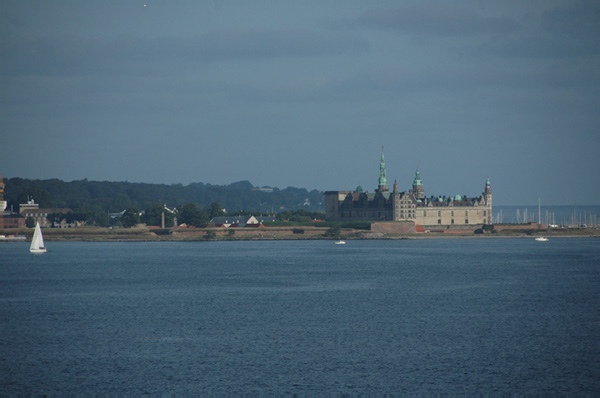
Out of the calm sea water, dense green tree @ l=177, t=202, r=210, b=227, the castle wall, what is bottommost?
the calm sea water

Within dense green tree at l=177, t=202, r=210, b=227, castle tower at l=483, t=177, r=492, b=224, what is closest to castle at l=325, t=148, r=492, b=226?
castle tower at l=483, t=177, r=492, b=224

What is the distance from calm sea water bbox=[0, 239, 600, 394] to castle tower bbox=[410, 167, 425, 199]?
111649mm

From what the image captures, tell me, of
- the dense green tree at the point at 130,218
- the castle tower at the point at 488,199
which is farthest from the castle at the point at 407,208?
the dense green tree at the point at 130,218

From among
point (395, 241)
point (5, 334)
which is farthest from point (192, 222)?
point (5, 334)

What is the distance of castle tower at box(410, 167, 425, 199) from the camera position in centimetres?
18512

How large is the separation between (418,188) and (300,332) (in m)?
150

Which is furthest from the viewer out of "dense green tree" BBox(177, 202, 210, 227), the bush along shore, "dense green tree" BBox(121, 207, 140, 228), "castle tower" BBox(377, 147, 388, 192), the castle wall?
"castle tower" BBox(377, 147, 388, 192)

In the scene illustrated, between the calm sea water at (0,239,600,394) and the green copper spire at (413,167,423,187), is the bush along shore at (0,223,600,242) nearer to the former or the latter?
the green copper spire at (413,167,423,187)

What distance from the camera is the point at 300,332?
3919 cm

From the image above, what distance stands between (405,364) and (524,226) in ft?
479

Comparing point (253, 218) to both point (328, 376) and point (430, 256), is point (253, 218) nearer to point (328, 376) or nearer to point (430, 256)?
point (430, 256)

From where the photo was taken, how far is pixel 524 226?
563 feet

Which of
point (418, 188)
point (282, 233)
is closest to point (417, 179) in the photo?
point (418, 188)

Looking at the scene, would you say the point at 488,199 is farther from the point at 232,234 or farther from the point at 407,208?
the point at 232,234
